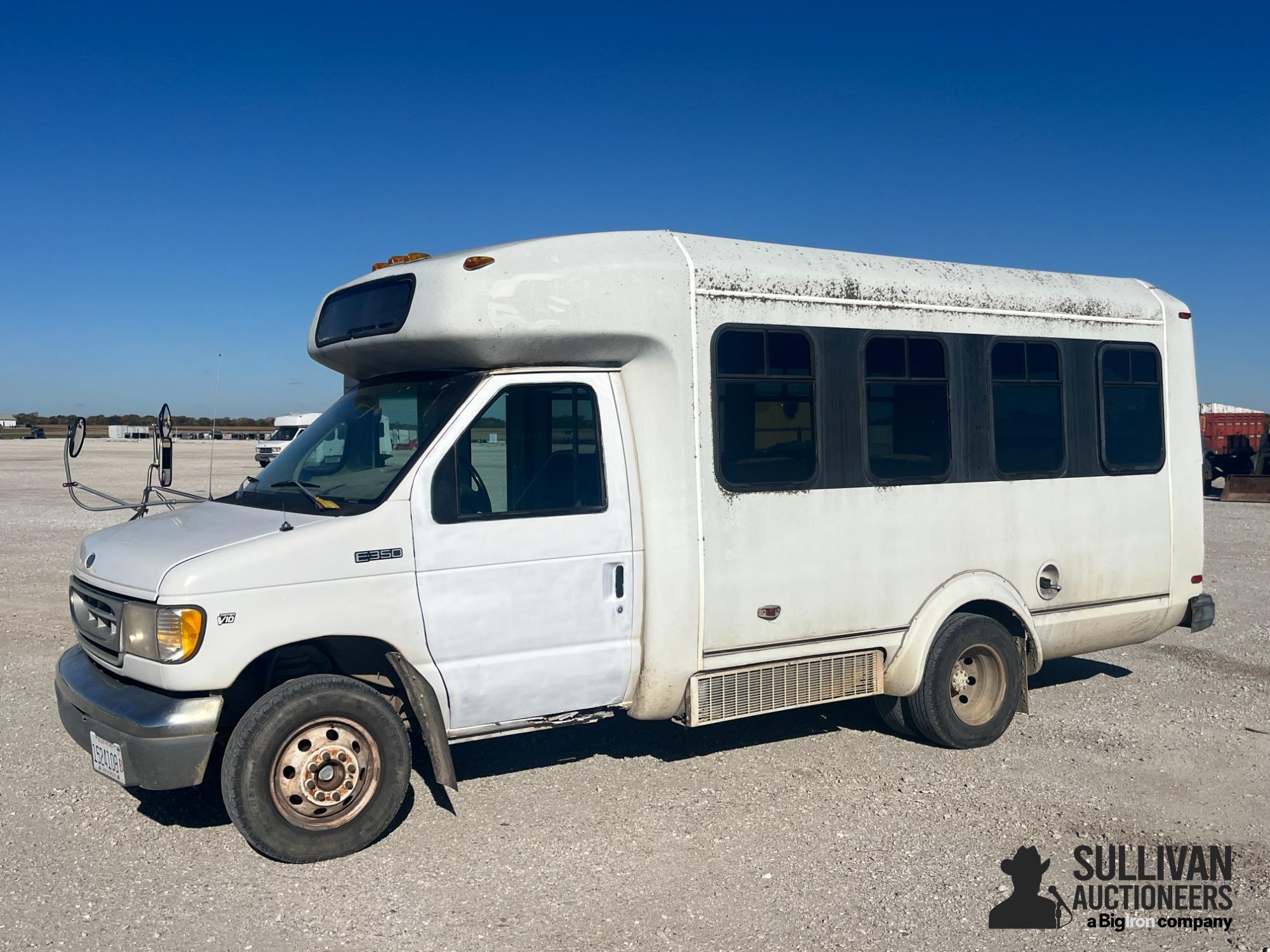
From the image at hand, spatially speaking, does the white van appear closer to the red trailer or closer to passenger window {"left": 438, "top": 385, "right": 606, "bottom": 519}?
the red trailer

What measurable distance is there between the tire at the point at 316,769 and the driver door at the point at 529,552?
386mm

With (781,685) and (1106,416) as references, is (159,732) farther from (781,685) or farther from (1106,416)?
(1106,416)

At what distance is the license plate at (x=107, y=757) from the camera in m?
4.86

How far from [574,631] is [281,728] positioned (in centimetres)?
148

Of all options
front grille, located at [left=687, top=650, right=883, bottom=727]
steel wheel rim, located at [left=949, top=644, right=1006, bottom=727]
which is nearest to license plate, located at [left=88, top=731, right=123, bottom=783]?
front grille, located at [left=687, top=650, right=883, bottom=727]

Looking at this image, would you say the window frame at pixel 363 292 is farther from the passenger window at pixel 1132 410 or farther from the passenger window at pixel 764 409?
the passenger window at pixel 1132 410

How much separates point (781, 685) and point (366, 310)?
10.3 feet

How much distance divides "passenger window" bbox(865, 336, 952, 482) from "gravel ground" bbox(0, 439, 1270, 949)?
5.95ft

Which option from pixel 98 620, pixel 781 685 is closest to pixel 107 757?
pixel 98 620

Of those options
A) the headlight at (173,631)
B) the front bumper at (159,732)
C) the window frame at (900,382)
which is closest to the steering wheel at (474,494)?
the headlight at (173,631)

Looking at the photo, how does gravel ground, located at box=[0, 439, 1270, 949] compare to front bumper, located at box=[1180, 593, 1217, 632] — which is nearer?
gravel ground, located at box=[0, 439, 1270, 949]

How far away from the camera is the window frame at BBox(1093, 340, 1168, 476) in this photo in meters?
7.46

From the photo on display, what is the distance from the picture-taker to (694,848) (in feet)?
17.4

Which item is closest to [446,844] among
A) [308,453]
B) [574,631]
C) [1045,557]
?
[574,631]
